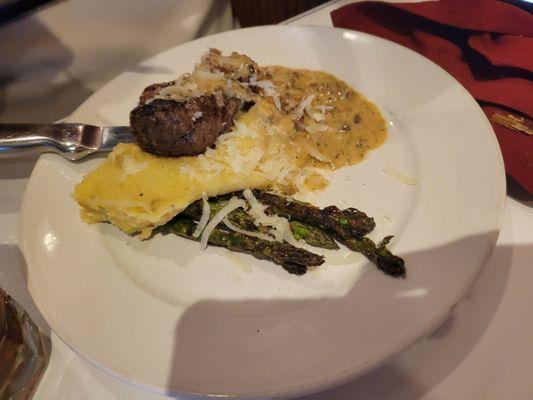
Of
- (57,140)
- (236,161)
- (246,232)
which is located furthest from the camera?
(57,140)

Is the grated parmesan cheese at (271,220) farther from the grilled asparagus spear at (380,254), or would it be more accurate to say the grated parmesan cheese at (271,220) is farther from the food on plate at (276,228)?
the grilled asparagus spear at (380,254)

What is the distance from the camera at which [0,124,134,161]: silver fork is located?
276 cm

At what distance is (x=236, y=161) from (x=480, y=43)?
174cm

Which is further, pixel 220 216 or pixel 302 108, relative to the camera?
pixel 302 108

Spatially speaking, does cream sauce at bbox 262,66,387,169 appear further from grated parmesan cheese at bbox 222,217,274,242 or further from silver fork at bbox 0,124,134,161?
silver fork at bbox 0,124,134,161

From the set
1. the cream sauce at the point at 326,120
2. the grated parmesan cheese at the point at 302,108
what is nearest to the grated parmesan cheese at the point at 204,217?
the cream sauce at the point at 326,120

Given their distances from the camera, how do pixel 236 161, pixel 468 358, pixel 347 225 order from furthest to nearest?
pixel 236 161, pixel 347 225, pixel 468 358

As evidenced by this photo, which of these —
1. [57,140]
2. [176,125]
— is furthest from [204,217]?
[57,140]

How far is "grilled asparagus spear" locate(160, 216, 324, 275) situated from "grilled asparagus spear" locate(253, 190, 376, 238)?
18cm

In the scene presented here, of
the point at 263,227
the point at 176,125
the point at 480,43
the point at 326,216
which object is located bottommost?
the point at 263,227

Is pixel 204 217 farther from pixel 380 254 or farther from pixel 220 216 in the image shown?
pixel 380 254

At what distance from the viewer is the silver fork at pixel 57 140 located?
2.76m

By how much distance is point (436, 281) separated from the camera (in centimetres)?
200

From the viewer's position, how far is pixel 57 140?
2750 millimetres
